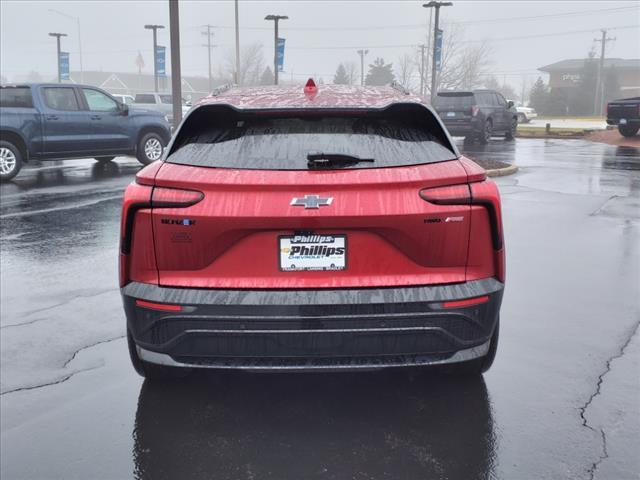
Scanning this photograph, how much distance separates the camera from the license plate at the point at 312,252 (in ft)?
10.4

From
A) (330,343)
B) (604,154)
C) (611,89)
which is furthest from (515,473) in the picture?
(611,89)

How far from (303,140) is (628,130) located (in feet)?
90.3

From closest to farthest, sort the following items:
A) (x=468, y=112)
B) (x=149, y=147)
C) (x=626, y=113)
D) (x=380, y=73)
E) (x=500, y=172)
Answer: (x=500, y=172)
(x=149, y=147)
(x=468, y=112)
(x=626, y=113)
(x=380, y=73)

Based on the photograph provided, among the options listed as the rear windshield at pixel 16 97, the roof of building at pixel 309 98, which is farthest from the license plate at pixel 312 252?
the rear windshield at pixel 16 97

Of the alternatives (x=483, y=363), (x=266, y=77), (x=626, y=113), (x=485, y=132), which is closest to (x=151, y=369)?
(x=483, y=363)

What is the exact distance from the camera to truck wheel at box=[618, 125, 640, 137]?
27125 mm

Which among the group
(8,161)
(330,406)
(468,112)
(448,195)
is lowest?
(330,406)

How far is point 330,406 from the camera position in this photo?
3.80m

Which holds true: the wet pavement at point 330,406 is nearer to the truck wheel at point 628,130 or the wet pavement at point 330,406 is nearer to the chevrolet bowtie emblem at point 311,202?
the chevrolet bowtie emblem at point 311,202

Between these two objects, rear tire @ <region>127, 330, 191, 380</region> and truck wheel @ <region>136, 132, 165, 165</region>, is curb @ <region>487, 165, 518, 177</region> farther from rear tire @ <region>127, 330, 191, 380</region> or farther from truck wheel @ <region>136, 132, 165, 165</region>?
rear tire @ <region>127, 330, 191, 380</region>

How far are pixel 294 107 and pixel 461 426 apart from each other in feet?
6.20

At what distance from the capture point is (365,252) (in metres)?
3.19

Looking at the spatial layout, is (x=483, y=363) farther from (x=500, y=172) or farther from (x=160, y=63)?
(x=160, y=63)

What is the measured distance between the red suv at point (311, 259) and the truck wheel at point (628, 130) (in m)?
26.9
